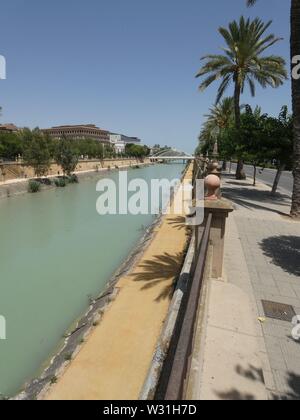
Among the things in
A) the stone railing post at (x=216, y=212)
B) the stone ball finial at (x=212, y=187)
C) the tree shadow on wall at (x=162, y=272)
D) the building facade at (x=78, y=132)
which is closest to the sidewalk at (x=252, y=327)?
the stone railing post at (x=216, y=212)

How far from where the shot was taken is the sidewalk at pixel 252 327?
125 inches

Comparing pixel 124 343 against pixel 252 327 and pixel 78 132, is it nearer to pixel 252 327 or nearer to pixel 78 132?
pixel 252 327

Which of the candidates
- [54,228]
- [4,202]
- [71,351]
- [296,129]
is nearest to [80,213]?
[54,228]

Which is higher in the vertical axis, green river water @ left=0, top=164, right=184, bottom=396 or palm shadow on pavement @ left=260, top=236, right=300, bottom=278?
palm shadow on pavement @ left=260, top=236, right=300, bottom=278

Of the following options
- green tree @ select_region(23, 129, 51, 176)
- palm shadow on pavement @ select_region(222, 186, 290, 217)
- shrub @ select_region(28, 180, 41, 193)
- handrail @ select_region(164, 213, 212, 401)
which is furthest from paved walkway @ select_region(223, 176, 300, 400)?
green tree @ select_region(23, 129, 51, 176)

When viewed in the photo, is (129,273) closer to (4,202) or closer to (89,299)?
(89,299)

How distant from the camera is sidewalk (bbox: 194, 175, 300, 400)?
125 inches

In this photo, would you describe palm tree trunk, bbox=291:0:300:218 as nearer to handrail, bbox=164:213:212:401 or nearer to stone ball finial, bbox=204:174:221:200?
stone ball finial, bbox=204:174:221:200

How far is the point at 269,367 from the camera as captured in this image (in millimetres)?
3480

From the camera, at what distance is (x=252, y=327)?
4203mm

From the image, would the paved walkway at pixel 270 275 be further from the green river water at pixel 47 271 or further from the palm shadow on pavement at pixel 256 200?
the green river water at pixel 47 271

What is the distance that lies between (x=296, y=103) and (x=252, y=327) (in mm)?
9235

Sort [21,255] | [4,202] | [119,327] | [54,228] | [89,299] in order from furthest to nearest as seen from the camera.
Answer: [4,202], [54,228], [21,255], [89,299], [119,327]
